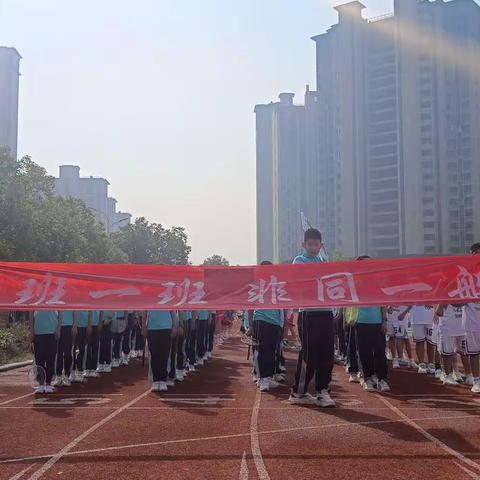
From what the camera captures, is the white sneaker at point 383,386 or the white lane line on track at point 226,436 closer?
the white lane line on track at point 226,436

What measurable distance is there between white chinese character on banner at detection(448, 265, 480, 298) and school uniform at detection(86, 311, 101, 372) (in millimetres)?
7063

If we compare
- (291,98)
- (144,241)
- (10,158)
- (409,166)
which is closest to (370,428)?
(10,158)

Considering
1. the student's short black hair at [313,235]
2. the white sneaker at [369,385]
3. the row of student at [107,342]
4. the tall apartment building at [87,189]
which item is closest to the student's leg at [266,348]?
the row of student at [107,342]

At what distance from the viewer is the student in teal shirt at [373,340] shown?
10.4 meters

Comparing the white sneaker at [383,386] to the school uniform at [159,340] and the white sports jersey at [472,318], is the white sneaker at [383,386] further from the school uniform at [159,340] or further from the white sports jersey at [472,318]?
the school uniform at [159,340]

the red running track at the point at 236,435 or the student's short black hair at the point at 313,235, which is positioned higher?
the student's short black hair at the point at 313,235

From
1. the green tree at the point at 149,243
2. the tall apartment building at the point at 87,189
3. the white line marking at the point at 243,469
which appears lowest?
the white line marking at the point at 243,469

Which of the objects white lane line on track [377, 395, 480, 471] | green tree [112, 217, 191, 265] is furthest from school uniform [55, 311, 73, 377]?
green tree [112, 217, 191, 265]

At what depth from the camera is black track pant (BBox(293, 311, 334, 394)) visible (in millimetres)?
8672

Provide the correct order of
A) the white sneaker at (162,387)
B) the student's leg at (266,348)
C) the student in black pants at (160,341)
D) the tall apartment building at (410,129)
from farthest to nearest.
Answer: the tall apartment building at (410,129) < the student's leg at (266,348) < the student in black pants at (160,341) < the white sneaker at (162,387)

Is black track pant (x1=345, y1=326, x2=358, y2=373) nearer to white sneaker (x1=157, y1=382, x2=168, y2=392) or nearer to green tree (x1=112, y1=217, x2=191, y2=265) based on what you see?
white sneaker (x1=157, y1=382, x2=168, y2=392)

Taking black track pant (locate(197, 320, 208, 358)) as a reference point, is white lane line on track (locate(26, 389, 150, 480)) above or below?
below

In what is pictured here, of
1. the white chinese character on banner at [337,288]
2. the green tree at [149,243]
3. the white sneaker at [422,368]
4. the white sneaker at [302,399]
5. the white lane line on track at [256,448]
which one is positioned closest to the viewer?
the white lane line on track at [256,448]

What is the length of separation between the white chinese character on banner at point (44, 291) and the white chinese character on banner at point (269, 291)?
2.35m
